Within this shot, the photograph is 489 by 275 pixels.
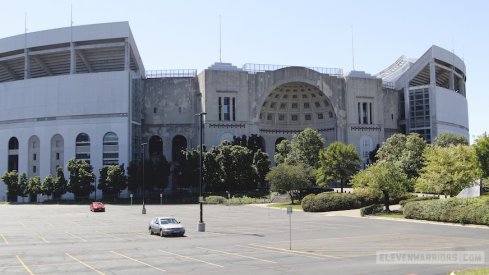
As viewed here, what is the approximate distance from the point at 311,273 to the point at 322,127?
91.4 meters

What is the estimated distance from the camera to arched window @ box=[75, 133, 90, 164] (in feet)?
318

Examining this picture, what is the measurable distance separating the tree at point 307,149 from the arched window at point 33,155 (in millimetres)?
51293

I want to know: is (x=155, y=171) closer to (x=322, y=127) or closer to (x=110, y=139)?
(x=110, y=139)

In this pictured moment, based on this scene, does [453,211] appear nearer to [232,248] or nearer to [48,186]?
[232,248]

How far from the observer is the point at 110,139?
96.6m

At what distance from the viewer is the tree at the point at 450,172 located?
46.3m

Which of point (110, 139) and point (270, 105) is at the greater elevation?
point (270, 105)

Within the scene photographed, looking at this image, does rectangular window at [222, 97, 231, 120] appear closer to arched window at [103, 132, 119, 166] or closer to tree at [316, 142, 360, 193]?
arched window at [103, 132, 119, 166]

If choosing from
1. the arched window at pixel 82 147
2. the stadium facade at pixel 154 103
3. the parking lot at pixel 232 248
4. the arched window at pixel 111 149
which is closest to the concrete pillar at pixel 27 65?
the stadium facade at pixel 154 103

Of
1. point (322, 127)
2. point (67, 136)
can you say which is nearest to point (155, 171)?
point (67, 136)

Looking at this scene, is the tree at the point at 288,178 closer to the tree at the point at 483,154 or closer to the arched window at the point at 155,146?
the tree at the point at 483,154

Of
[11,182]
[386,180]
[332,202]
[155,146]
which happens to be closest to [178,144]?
[155,146]

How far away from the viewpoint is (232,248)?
2612 cm

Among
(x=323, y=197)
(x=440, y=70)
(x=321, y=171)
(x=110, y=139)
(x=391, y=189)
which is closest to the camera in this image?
(x=391, y=189)
